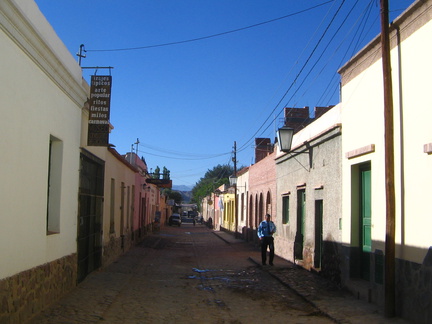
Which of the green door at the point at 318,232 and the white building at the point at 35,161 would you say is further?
the green door at the point at 318,232

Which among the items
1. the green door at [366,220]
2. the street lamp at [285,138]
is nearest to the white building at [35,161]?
the green door at [366,220]

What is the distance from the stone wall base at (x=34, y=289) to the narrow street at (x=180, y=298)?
21 centimetres

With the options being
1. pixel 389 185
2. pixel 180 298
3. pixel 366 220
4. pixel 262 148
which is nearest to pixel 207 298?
pixel 180 298

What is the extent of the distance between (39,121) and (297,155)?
8.97m

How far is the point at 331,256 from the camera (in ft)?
36.6

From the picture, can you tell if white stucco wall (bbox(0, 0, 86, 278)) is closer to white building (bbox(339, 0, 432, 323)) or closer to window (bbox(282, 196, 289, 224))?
white building (bbox(339, 0, 432, 323))

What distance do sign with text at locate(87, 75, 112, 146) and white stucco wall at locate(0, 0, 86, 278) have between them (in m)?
1.34

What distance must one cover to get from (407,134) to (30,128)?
5.66 meters

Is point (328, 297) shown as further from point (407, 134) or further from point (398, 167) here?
point (407, 134)

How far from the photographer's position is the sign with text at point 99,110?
10.9 meters

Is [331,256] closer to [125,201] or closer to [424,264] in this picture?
[424,264]

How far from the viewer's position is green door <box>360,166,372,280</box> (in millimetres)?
9453

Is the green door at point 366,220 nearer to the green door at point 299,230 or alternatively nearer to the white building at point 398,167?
the white building at point 398,167

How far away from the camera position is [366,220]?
9.59 m
